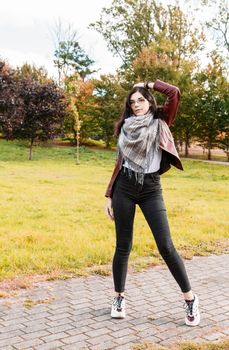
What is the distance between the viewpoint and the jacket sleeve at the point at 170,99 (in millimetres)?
3826

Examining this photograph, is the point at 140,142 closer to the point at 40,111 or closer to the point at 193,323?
the point at 193,323

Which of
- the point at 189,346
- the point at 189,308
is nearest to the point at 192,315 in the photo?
the point at 189,308

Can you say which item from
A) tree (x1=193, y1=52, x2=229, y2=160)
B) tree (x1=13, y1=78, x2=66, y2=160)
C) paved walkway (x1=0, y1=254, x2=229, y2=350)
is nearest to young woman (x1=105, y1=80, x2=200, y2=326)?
paved walkway (x1=0, y1=254, x2=229, y2=350)

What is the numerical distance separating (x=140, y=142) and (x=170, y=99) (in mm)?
446

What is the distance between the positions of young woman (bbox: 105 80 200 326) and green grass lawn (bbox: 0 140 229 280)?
1.61 meters

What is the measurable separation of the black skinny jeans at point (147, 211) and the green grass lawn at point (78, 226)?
63.5 inches

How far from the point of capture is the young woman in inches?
147

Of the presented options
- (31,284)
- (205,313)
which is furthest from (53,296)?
(205,313)

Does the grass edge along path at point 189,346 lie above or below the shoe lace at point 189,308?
below

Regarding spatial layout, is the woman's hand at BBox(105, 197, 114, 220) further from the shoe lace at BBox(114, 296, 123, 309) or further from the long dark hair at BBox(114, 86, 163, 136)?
the shoe lace at BBox(114, 296, 123, 309)

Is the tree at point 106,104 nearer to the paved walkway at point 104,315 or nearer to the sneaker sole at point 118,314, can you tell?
the paved walkway at point 104,315

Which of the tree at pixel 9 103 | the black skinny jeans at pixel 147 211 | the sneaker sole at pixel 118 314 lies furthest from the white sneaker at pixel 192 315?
the tree at pixel 9 103

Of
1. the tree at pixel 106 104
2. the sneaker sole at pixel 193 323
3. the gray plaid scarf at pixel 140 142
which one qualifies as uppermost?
the tree at pixel 106 104

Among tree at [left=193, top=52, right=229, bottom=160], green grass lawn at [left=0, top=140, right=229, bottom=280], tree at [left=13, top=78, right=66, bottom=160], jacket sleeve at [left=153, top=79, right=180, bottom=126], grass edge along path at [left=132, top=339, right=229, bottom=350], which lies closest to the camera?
grass edge along path at [left=132, top=339, right=229, bottom=350]
